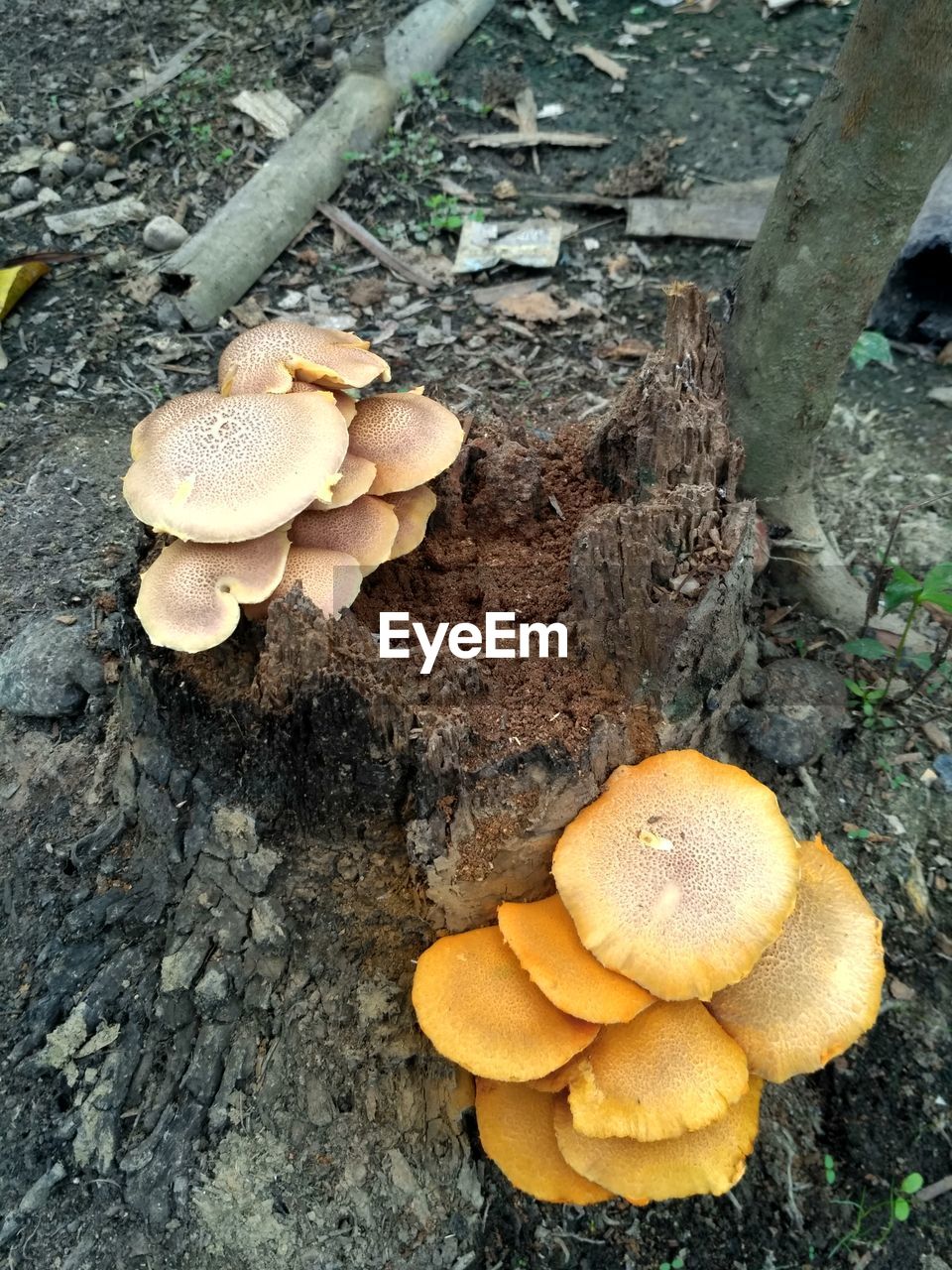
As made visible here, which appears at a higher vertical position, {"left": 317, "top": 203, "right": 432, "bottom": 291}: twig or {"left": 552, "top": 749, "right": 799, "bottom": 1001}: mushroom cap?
{"left": 552, "top": 749, "right": 799, "bottom": 1001}: mushroom cap

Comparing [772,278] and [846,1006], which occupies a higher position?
[772,278]

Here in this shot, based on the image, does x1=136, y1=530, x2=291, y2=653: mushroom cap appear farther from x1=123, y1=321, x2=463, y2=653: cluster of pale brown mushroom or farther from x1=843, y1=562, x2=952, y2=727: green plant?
x1=843, y1=562, x2=952, y2=727: green plant

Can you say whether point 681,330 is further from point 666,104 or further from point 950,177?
point 666,104

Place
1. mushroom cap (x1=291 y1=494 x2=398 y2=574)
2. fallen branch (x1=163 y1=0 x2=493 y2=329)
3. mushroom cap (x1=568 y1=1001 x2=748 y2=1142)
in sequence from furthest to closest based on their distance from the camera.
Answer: fallen branch (x1=163 y1=0 x2=493 y2=329)
mushroom cap (x1=291 y1=494 x2=398 y2=574)
mushroom cap (x1=568 y1=1001 x2=748 y2=1142)

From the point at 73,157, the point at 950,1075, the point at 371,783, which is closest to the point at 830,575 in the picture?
the point at 950,1075

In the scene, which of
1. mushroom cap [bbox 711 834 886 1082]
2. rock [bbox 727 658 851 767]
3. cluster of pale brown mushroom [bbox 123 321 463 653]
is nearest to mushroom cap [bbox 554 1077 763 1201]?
mushroom cap [bbox 711 834 886 1082]
